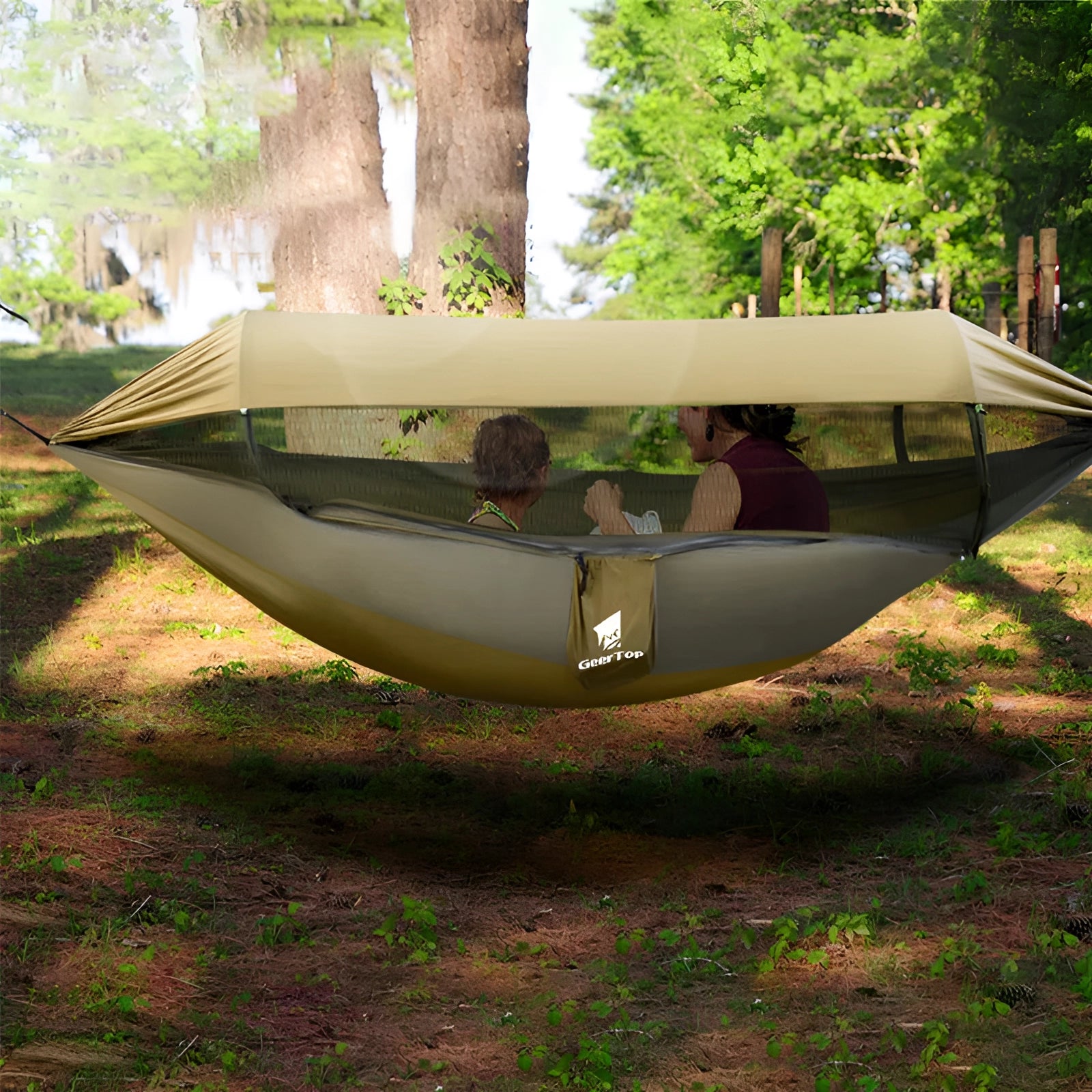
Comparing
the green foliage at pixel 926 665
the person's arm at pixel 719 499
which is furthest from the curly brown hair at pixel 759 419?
the green foliage at pixel 926 665

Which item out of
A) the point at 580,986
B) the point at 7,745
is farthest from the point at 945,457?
the point at 7,745

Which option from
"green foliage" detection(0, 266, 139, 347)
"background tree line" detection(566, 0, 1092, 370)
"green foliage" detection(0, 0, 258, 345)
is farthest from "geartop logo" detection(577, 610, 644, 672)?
"green foliage" detection(0, 266, 139, 347)

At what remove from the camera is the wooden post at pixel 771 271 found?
7.41m

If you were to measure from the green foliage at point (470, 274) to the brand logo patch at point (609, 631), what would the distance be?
3.45m

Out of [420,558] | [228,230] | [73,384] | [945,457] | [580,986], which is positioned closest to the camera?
[580,986]

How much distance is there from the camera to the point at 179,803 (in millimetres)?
3318

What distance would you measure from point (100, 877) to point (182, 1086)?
35.6 inches

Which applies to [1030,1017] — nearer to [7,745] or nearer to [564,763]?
[564,763]

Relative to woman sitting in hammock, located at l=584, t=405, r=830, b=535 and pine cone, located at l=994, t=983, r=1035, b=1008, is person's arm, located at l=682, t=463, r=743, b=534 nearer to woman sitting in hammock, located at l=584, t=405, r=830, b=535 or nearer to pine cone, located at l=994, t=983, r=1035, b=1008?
woman sitting in hammock, located at l=584, t=405, r=830, b=535

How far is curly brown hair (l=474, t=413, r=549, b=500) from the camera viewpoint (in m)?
3.07

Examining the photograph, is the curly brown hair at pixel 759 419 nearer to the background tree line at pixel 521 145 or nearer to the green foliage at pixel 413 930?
the green foliage at pixel 413 930

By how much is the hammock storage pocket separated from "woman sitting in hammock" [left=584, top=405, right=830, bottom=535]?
16.3 inches

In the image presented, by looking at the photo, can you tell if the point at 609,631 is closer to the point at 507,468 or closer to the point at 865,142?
the point at 507,468

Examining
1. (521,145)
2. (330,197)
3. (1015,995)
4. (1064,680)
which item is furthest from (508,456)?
(330,197)
